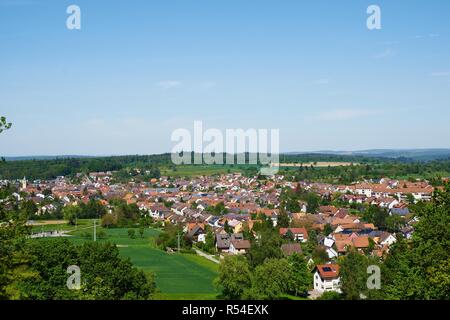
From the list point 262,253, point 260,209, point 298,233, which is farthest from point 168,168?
point 262,253

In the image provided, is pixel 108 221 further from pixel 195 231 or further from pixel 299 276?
pixel 299 276

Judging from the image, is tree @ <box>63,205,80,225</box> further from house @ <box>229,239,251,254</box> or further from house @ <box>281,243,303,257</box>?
house @ <box>281,243,303,257</box>

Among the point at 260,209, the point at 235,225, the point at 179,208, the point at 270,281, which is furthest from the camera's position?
the point at 179,208

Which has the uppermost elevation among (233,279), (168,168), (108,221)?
(168,168)
